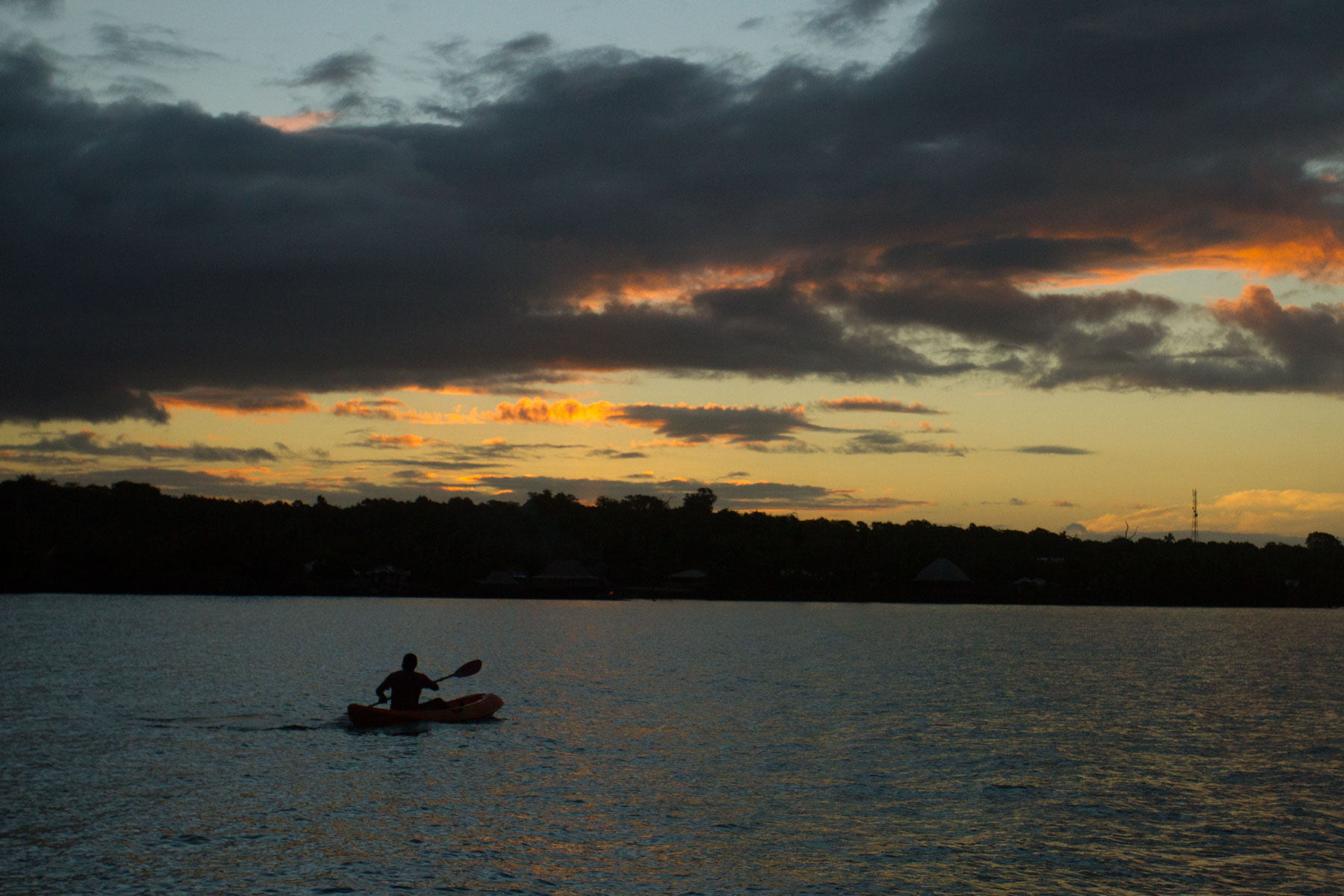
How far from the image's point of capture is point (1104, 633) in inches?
5030

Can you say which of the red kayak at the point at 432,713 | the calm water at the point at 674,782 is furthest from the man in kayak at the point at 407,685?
the calm water at the point at 674,782

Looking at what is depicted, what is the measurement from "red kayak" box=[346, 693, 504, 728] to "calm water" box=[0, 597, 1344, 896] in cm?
50

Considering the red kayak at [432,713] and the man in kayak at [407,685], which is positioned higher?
the man in kayak at [407,685]

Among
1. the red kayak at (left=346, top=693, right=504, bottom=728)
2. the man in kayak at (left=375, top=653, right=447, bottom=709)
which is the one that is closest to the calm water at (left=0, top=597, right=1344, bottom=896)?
the red kayak at (left=346, top=693, right=504, bottom=728)

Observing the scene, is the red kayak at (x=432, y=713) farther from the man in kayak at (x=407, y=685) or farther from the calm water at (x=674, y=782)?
the calm water at (x=674, y=782)

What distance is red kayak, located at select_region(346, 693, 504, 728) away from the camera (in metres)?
37.8

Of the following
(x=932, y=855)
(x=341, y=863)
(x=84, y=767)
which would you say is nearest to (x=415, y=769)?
(x=84, y=767)

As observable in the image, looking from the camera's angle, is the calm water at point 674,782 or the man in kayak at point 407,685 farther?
the man in kayak at point 407,685

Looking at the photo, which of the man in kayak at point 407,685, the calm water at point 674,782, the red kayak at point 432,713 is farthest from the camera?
the man in kayak at point 407,685

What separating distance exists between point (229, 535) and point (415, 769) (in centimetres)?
17088

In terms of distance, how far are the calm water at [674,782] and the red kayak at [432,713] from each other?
496mm

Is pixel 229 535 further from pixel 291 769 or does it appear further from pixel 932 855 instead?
pixel 932 855

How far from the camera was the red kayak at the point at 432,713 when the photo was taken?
37.8 m

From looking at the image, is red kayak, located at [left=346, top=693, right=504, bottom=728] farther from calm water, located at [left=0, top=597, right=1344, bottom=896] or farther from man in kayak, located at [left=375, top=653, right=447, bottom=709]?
calm water, located at [left=0, top=597, right=1344, bottom=896]
